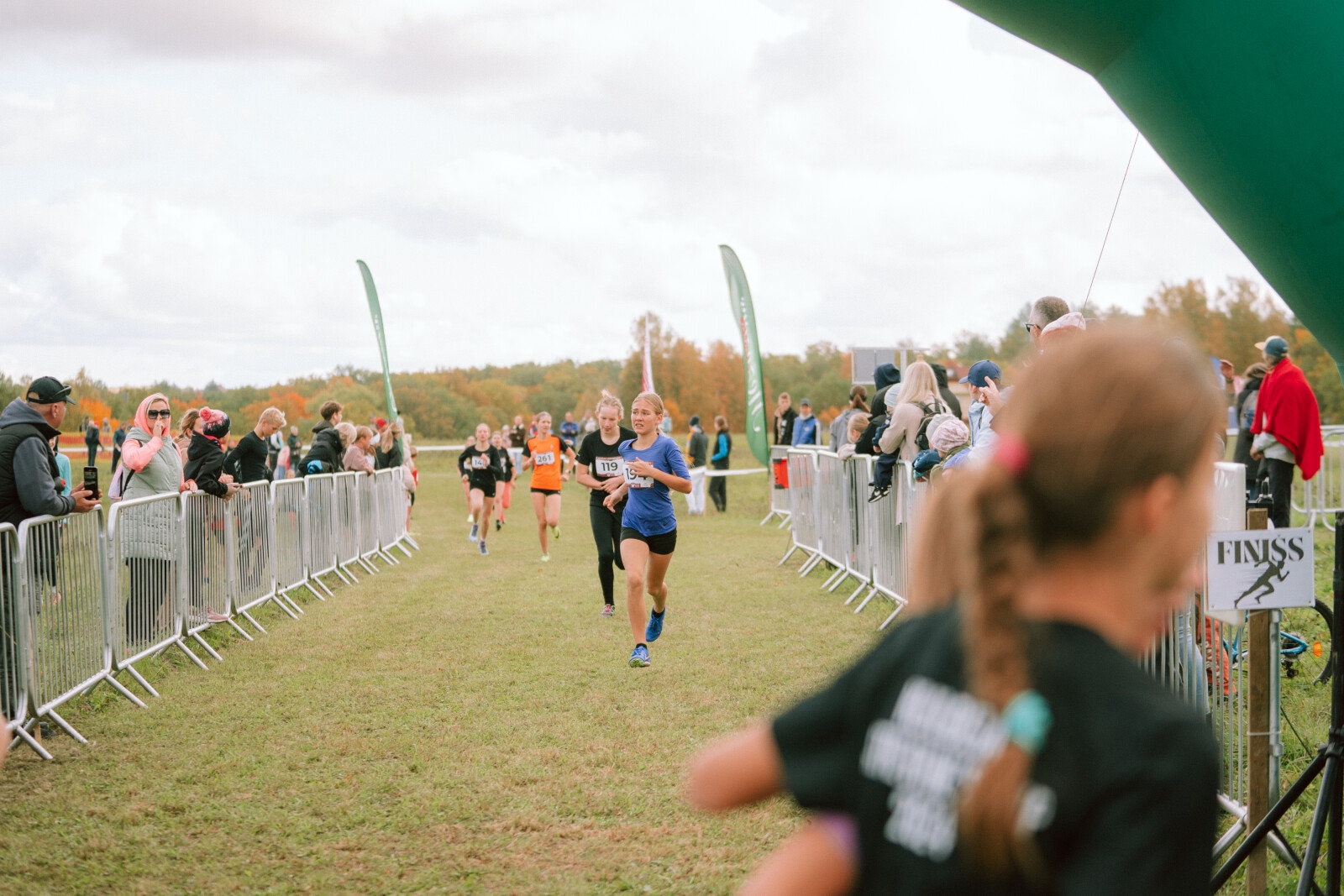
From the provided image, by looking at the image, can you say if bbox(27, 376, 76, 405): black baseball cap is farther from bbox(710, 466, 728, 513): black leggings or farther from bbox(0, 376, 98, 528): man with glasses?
bbox(710, 466, 728, 513): black leggings

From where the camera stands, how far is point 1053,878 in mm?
1024

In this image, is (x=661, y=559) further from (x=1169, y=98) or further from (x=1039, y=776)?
(x=1039, y=776)

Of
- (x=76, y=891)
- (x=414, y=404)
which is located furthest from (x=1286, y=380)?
(x=414, y=404)

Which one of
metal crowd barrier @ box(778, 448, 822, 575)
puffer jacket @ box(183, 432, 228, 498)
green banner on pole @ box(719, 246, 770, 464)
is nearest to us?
puffer jacket @ box(183, 432, 228, 498)

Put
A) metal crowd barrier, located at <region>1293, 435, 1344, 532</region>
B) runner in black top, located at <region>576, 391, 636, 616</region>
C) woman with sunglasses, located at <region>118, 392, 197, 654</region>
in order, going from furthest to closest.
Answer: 1. metal crowd barrier, located at <region>1293, 435, 1344, 532</region>
2. runner in black top, located at <region>576, 391, 636, 616</region>
3. woman with sunglasses, located at <region>118, 392, 197, 654</region>

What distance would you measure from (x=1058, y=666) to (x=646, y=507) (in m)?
7.10

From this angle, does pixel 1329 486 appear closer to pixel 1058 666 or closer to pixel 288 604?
pixel 288 604

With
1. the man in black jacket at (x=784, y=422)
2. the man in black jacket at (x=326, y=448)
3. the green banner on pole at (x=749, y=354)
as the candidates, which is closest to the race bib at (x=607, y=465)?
the man in black jacket at (x=326, y=448)

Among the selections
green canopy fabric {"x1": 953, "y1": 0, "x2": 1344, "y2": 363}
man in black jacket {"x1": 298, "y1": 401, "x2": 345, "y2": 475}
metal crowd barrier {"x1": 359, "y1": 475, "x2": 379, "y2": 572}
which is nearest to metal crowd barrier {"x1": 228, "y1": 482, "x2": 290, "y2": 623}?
man in black jacket {"x1": 298, "y1": 401, "x2": 345, "y2": 475}

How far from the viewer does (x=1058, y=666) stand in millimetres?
1041

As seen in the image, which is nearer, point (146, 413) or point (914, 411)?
point (146, 413)

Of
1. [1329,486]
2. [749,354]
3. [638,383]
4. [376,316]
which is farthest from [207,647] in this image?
[638,383]

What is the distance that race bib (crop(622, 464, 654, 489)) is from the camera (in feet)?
26.8

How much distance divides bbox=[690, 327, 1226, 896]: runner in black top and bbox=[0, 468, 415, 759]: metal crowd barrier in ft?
20.3
